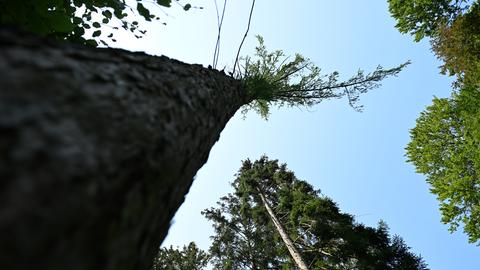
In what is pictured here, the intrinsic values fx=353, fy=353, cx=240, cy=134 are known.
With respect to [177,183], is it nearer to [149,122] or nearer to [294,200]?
[149,122]

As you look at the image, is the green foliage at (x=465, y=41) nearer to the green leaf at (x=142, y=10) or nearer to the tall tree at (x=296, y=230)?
the tall tree at (x=296, y=230)

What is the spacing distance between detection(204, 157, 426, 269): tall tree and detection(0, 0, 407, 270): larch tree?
37.6 ft

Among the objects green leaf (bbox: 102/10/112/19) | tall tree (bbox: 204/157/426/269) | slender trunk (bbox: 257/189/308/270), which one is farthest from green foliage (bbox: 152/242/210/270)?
green leaf (bbox: 102/10/112/19)

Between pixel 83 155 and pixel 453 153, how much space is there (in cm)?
1147

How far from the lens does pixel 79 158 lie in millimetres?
672

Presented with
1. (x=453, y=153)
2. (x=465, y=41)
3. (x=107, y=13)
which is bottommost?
(x=107, y=13)

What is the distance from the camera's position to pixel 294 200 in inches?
570

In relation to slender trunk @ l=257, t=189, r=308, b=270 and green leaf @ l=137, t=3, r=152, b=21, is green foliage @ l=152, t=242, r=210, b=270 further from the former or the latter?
green leaf @ l=137, t=3, r=152, b=21

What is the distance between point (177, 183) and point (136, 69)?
442mm

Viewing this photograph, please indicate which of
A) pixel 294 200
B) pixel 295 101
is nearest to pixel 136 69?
pixel 295 101

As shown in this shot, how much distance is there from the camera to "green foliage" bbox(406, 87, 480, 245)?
925 cm

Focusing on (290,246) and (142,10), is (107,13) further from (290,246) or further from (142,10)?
(290,246)

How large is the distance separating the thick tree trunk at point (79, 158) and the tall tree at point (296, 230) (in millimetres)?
11559

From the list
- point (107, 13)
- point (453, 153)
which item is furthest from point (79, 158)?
point (453, 153)
